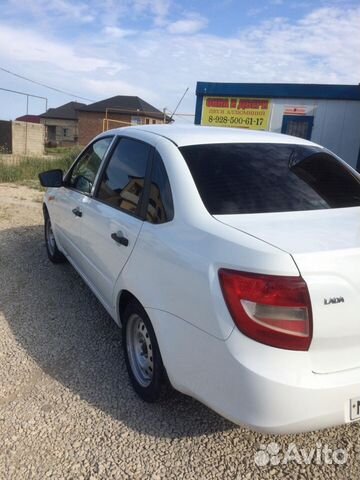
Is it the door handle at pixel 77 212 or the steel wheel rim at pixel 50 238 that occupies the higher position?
the door handle at pixel 77 212

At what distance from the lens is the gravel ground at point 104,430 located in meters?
2.14

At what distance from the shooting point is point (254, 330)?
174 cm

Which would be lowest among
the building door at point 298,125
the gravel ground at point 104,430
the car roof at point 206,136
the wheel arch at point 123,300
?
the gravel ground at point 104,430

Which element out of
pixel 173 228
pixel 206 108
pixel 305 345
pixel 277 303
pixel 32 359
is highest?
pixel 206 108

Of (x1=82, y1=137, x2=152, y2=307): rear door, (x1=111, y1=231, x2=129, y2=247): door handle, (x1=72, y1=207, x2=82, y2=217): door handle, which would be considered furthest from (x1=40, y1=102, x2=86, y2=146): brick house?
(x1=111, y1=231, x2=129, y2=247): door handle

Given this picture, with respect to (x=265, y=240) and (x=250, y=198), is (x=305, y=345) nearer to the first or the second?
(x=265, y=240)

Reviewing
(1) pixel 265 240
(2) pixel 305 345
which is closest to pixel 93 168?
(1) pixel 265 240

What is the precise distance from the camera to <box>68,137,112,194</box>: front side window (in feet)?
11.5

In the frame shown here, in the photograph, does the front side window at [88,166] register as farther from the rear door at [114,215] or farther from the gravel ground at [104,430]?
the gravel ground at [104,430]

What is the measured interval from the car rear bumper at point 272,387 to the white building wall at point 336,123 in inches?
341

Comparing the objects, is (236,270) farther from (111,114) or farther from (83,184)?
(111,114)

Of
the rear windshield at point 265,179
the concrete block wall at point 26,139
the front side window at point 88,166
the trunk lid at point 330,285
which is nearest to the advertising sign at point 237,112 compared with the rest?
the front side window at point 88,166

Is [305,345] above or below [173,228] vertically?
below

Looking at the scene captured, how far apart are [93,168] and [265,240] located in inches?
87.4
